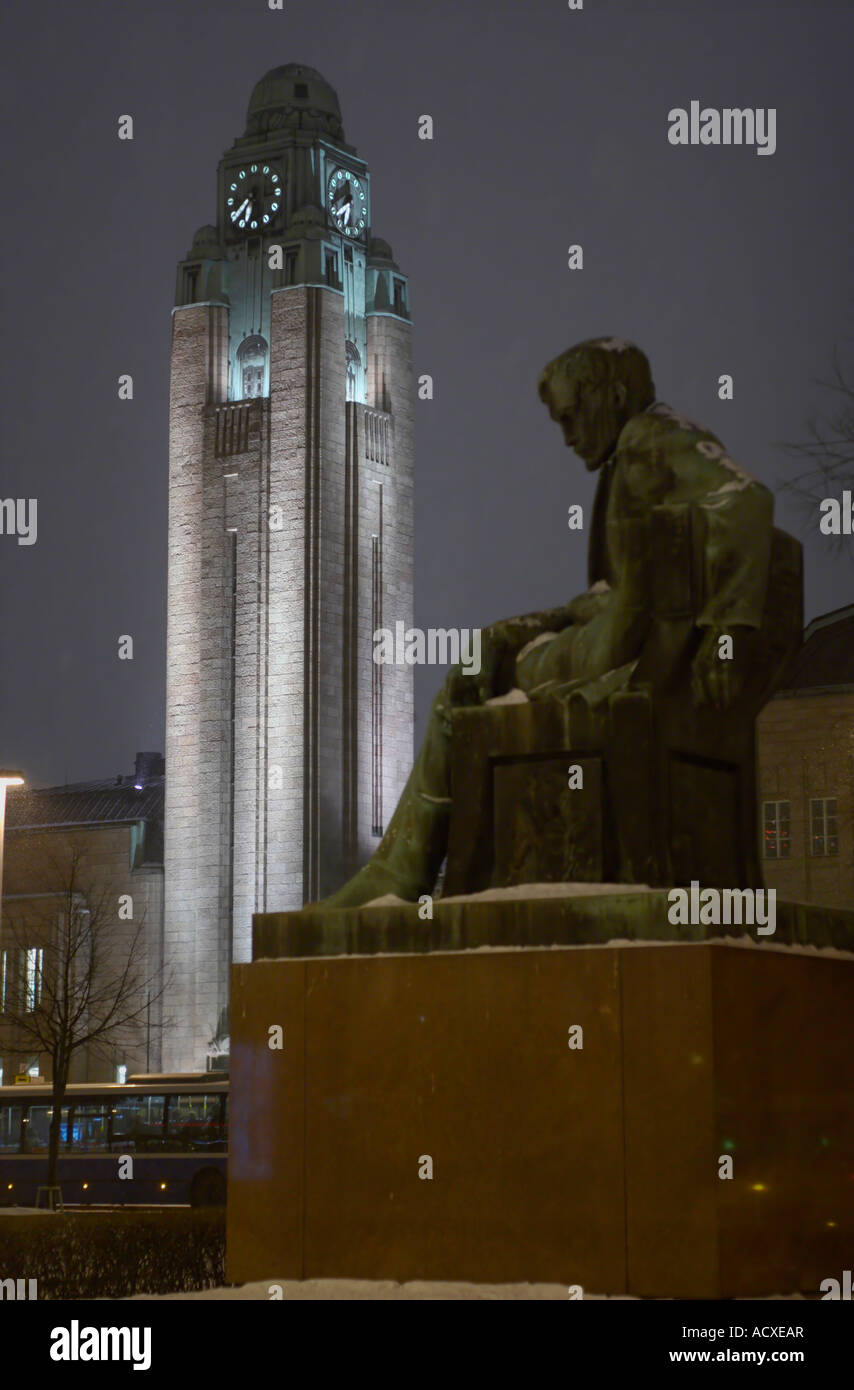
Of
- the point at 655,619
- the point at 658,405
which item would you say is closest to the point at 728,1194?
the point at 655,619

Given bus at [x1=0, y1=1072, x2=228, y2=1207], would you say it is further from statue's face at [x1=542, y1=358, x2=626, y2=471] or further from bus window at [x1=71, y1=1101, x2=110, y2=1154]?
statue's face at [x1=542, y1=358, x2=626, y2=471]

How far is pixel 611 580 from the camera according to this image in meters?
9.33

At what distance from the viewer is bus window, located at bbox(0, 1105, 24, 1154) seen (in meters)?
37.4

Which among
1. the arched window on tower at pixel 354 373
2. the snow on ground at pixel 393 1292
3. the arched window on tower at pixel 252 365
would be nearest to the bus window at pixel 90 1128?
the snow on ground at pixel 393 1292

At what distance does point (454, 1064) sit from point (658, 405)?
329 centimetres

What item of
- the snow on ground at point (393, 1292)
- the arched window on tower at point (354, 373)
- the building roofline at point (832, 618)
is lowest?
the snow on ground at point (393, 1292)

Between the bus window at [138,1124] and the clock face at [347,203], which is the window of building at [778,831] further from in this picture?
the clock face at [347,203]

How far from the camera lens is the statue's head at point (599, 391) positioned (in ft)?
31.6

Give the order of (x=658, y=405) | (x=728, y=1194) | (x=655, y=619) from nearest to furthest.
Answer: (x=728, y=1194) < (x=655, y=619) < (x=658, y=405)

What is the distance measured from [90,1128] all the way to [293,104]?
155 feet

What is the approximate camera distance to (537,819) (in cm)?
889

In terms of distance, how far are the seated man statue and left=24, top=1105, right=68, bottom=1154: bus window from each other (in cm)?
2902

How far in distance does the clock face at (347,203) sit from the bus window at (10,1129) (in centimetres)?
4252
